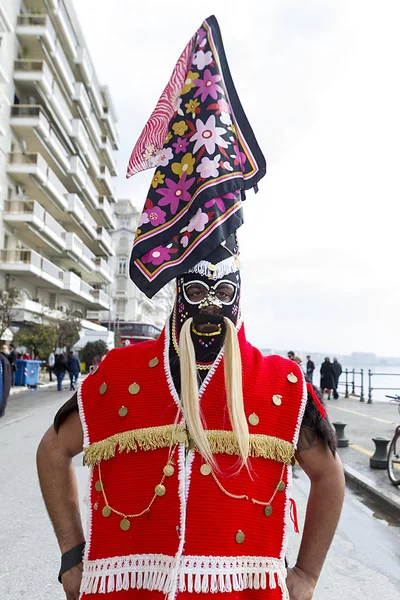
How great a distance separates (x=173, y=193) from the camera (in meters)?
2.18

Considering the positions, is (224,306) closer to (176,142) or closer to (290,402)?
(290,402)

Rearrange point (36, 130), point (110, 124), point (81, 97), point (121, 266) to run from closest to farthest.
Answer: point (36, 130) → point (81, 97) → point (110, 124) → point (121, 266)

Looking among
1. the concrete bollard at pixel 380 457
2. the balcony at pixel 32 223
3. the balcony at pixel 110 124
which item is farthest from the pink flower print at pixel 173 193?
the balcony at pixel 110 124

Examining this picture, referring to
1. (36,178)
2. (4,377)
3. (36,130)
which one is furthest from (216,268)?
(36,130)

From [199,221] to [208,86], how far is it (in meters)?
0.58

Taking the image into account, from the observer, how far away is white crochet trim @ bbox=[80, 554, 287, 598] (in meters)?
1.80

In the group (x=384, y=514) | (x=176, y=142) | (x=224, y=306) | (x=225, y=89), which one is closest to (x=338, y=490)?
(x=224, y=306)

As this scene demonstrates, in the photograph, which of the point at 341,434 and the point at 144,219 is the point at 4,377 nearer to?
the point at 341,434

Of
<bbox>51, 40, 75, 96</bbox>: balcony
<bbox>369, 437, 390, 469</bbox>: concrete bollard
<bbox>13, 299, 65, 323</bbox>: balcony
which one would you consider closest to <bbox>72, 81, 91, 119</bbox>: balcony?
<bbox>51, 40, 75, 96</bbox>: balcony

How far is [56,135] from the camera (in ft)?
134

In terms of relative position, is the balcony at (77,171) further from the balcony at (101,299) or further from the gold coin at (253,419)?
the gold coin at (253,419)

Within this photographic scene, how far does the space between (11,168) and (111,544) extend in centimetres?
3464

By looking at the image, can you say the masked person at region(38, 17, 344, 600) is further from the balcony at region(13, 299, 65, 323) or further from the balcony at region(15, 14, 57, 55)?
the balcony at region(15, 14, 57, 55)

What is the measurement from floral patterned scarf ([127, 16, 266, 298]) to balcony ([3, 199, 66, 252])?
1294 inches
